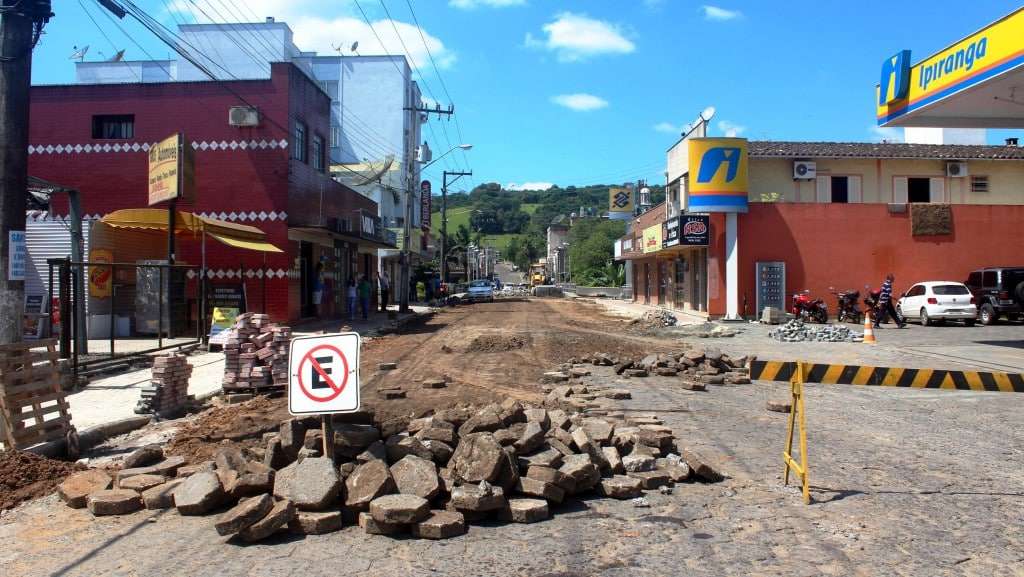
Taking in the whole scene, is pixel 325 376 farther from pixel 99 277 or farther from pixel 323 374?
pixel 99 277

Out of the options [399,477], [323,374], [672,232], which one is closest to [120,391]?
[323,374]

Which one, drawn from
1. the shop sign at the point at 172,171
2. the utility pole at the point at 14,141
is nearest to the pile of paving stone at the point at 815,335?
the shop sign at the point at 172,171

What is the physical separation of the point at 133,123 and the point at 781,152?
82.3ft

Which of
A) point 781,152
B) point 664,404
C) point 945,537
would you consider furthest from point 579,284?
point 945,537

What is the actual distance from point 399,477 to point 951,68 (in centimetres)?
1719

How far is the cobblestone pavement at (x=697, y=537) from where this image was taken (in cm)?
449

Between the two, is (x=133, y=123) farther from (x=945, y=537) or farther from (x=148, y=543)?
(x=945, y=537)

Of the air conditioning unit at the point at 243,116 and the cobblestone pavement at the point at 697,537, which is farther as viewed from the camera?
the air conditioning unit at the point at 243,116

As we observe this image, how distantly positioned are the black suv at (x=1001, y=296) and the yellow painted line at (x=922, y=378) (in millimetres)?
21230

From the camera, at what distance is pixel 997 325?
81.5ft

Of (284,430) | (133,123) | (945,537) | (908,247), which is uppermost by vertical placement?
(133,123)

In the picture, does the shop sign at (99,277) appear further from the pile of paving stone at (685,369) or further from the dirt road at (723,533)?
the dirt road at (723,533)

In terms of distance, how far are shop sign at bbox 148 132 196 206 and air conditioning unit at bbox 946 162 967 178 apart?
3029 centimetres

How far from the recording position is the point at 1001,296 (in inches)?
969
